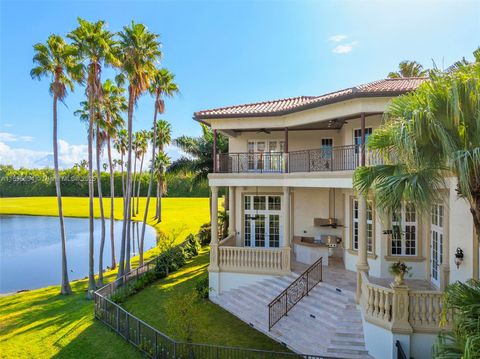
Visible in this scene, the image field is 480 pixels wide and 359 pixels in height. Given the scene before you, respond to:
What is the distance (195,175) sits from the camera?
25.4m

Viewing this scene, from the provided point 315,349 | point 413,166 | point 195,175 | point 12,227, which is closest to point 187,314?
point 315,349

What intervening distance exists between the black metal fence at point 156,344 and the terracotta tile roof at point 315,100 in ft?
28.2

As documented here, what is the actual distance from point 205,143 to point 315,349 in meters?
18.4

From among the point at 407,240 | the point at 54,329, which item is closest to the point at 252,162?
the point at 407,240

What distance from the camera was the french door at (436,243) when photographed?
36.0 feet

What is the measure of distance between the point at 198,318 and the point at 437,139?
34.9 feet

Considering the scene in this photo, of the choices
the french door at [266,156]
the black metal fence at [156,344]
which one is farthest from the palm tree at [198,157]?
the black metal fence at [156,344]

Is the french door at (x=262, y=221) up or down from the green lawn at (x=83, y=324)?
up

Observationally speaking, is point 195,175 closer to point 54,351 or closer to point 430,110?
point 54,351

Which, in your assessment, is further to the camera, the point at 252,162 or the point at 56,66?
the point at 56,66

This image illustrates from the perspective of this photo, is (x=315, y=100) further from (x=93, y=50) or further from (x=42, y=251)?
(x=42, y=251)

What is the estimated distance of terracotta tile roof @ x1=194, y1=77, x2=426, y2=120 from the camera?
11.0 meters

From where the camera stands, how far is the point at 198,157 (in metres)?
25.3

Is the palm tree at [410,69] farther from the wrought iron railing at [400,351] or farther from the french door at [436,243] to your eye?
the wrought iron railing at [400,351]
